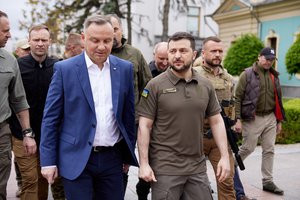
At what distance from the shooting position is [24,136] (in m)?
3.85

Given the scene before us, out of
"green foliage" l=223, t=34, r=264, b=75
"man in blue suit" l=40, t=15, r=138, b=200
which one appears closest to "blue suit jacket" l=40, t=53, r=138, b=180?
"man in blue suit" l=40, t=15, r=138, b=200

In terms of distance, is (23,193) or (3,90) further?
(23,193)

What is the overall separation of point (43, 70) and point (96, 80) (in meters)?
1.60

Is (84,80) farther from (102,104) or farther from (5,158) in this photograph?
(5,158)

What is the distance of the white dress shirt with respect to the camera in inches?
117

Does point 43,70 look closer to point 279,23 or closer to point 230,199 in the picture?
point 230,199

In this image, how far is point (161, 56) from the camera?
5.01m

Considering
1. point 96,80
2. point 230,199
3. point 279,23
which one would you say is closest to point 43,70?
point 96,80

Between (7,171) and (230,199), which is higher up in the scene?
(7,171)

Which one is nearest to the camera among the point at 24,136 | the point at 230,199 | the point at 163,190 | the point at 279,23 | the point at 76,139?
the point at 76,139

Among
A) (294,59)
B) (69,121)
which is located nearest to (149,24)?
(294,59)

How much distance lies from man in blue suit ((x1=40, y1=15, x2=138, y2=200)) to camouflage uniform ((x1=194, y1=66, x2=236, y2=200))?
1.48m

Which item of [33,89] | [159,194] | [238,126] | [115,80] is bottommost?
[159,194]

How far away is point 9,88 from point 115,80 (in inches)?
48.5
